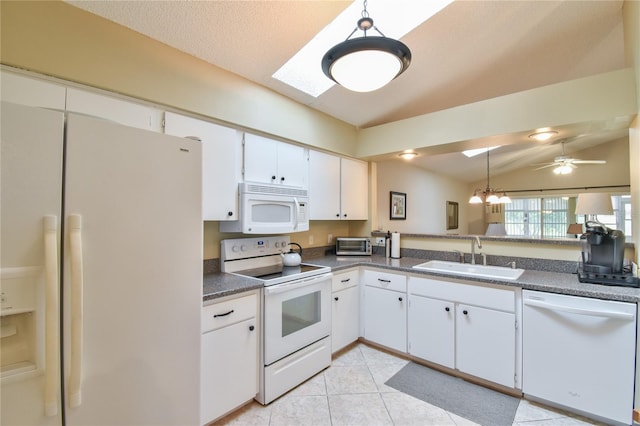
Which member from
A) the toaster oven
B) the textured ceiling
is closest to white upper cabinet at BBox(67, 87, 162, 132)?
the textured ceiling

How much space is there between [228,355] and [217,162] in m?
1.36

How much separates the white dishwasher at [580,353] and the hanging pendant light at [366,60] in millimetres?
1852

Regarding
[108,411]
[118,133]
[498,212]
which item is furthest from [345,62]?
[498,212]

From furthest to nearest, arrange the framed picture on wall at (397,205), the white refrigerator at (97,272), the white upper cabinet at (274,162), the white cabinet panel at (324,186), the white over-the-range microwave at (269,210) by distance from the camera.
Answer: the framed picture on wall at (397,205) → the white cabinet panel at (324,186) → the white upper cabinet at (274,162) → the white over-the-range microwave at (269,210) → the white refrigerator at (97,272)

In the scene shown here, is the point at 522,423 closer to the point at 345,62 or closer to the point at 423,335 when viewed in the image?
the point at 423,335

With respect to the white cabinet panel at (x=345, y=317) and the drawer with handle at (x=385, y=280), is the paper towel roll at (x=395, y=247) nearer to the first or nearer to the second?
the drawer with handle at (x=385, y=280)

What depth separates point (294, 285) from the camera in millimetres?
2215

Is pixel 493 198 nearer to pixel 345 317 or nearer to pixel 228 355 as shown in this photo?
pixel 345 317

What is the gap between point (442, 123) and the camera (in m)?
2.78

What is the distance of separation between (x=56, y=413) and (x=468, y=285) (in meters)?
2.51

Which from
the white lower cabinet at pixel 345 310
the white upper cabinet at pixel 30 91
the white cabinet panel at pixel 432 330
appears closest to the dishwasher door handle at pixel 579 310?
the white cabinet panel at pixel 432 330

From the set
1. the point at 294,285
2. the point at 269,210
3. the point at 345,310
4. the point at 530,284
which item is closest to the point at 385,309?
the point at 345,310

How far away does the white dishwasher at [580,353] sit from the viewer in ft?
5.76

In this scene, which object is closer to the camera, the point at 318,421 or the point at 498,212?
the point at 318,421
